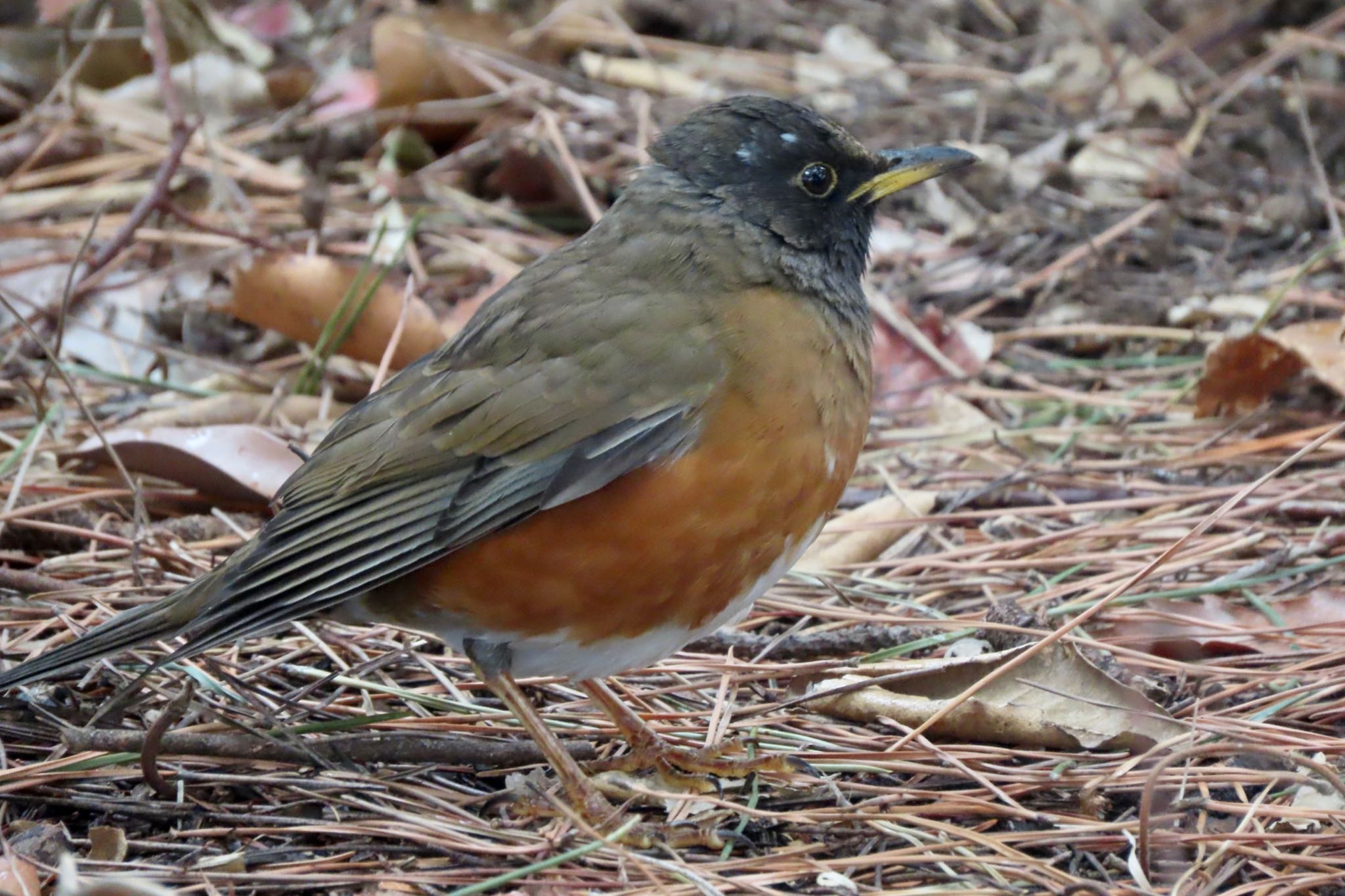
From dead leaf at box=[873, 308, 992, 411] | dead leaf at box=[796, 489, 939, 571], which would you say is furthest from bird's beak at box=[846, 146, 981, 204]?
dead leaf at box=[873, 308, 992, 411]

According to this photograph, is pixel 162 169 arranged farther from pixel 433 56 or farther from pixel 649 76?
pixel 649 76

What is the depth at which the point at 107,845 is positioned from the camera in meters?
2.61

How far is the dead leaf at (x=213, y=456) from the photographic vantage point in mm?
3893

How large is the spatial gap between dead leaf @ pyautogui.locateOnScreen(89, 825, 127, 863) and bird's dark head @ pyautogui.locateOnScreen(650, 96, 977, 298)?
176cm

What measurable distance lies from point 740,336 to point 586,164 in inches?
124

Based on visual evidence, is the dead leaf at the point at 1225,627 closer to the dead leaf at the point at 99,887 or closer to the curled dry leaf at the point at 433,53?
the dead leaf at the point at 99,887

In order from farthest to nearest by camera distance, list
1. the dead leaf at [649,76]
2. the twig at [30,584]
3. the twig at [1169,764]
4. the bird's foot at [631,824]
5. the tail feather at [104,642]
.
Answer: the dead leaf at [649,76], the twig at [30,584], the tail feather at [104,642], the bird's foot at [631,824], the twig at [1169,764]

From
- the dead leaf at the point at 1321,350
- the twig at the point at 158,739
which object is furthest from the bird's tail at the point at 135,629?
the dead leaf at the point at 1321,350

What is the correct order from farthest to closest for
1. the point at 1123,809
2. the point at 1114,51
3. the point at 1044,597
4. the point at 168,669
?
the point at 1114,51 → the point at 1044,597 → the point at 168,669 → the point at 1123,809

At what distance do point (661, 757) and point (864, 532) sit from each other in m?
1.18

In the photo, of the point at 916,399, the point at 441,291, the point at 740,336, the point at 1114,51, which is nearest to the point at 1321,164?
the point at 1114,51

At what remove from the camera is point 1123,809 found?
111 inches

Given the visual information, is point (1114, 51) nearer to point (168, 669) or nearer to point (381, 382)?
point (381, 382)

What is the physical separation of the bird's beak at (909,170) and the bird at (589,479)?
220 mm
